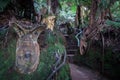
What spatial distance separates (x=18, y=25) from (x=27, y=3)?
2.53 meters

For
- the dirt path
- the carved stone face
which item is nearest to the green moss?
the carved stone face

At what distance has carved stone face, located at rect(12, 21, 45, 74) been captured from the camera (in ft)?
17.8

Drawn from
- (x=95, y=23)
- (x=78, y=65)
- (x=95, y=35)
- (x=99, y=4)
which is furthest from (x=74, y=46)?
(x=99, y=4)

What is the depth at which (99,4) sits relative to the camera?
7895 mm

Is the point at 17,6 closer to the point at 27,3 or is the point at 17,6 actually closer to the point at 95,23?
the point at 27,3

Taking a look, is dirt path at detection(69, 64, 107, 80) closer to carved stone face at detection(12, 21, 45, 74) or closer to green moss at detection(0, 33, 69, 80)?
green moss at detection(0, 33, 69, 80)

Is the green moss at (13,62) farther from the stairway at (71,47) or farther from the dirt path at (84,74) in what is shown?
the stairway at (71,47)

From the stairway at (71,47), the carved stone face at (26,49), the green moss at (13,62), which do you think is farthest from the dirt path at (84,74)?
the carved stone face at (26,49)

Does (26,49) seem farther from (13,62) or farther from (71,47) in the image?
(71,47)

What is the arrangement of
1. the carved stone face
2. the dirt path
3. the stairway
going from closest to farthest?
the carved stone face → the dirt path → the stairway

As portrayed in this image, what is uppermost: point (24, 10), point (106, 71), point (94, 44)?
point (24, 10)

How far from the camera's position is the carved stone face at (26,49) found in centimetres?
543

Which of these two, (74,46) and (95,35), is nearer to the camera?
(95,35)

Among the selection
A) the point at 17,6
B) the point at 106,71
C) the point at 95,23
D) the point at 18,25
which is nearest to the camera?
the point at 18,25
